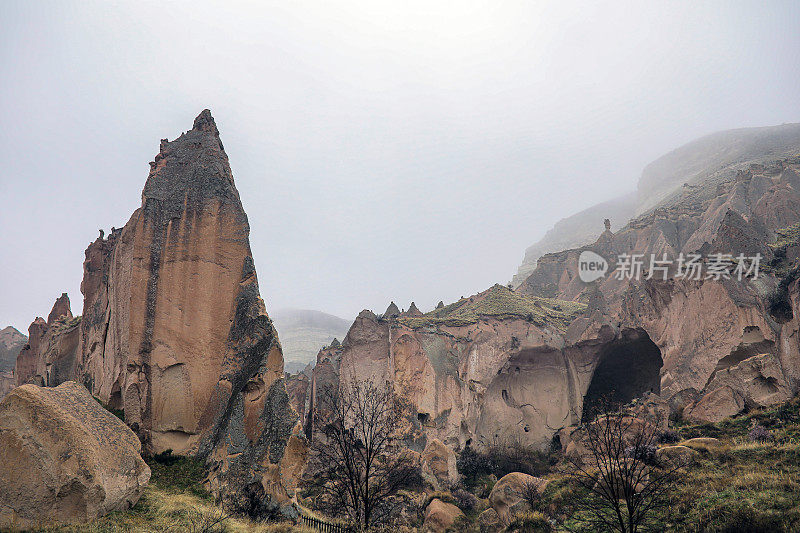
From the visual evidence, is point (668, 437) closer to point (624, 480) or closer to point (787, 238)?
point (624, 480)

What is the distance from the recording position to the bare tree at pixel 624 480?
613 inches

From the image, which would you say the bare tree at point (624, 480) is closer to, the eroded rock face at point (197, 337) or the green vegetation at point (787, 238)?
the eroded rock face at point (197, 337)

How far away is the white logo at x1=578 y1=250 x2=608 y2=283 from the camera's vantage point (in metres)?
71.7

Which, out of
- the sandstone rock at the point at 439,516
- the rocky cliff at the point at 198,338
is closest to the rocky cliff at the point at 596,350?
the sandstone rock at the point at 439,516

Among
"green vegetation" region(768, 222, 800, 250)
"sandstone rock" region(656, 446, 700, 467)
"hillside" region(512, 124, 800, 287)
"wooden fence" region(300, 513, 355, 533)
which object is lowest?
"sandstone rock" region(656, 446, 700, 467)

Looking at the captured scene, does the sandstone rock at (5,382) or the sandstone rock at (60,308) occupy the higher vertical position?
the sandstone rock at (60,308)

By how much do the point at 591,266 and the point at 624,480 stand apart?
62453 mm

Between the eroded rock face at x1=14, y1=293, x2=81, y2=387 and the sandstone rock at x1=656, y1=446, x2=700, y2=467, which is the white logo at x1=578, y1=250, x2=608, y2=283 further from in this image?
the eroded rock face at x1=14, y1=293, x2=81, y2=387

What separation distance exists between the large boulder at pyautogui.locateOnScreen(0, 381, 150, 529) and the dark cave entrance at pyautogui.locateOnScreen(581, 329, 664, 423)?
39114mm

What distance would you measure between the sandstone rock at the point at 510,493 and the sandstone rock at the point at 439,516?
2.39 metres

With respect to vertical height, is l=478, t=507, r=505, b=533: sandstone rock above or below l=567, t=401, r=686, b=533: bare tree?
below

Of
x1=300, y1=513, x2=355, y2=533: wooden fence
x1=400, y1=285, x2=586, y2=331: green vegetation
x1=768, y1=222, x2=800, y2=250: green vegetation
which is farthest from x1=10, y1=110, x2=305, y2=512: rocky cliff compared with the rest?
x1=768, y1=222, x2=800, y2=250: green vegetation

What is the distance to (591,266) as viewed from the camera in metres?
73.9

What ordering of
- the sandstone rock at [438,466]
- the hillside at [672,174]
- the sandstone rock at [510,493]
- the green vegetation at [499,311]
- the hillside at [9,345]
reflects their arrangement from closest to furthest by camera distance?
the sandstone rock at [510,493] → the sandstone rock at [438,466] → the green vegetation at [499,311] → the hillside at [9,345] → the hillside at [672,174]
